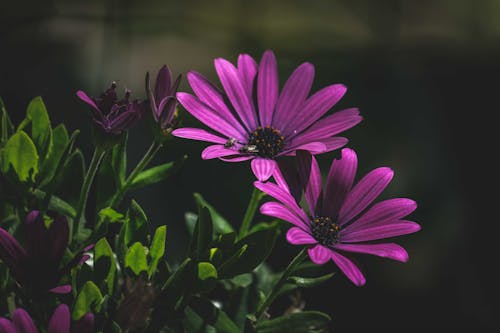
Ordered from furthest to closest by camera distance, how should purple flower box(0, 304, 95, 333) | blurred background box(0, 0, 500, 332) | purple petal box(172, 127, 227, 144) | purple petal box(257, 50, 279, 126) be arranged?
blurred background box(0, 0, 500, 332) < purple petal box(257, 50, 279, 126) < purple petal box(172, 127, 227, 144) < purple flower box(0, 304, 95, 333)

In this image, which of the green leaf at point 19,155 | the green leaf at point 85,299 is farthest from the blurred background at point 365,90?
the green leaf at point 85,299

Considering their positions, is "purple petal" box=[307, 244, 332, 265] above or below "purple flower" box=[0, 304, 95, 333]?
above

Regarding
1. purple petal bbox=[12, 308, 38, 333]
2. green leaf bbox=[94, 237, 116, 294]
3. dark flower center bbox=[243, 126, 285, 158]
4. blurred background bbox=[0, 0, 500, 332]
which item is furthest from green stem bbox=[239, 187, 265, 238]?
blurred background bbox=[0, 0, 500, 332]

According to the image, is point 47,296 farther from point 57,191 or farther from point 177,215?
point 177,215

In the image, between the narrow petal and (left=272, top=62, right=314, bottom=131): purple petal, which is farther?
(left=272, top=62, right=314, bottom=131): purple petal

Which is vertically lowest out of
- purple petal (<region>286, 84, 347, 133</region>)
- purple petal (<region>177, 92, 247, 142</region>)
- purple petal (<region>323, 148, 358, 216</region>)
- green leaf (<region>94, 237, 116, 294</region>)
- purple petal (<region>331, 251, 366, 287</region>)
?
green leaf (<region>94, 237, 116, 294</region>)

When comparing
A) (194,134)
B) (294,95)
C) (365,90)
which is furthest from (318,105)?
(365,90)

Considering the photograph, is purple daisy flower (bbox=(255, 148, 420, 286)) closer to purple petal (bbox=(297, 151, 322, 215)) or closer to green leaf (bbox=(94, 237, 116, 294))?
purple petal (bbox=(297, 151, 322, 215))
